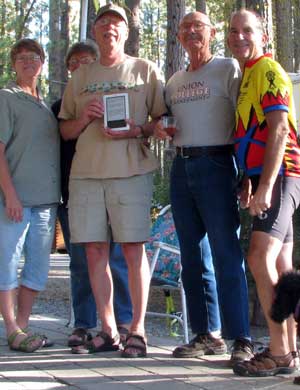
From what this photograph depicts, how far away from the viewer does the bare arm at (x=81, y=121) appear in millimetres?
4410

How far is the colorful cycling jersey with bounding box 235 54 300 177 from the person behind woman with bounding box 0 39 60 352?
4.83 feet

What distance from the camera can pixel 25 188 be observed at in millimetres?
4668

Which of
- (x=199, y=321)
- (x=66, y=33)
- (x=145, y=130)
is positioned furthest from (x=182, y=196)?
(x=66, y=33)

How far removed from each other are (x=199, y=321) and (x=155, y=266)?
1220 mm

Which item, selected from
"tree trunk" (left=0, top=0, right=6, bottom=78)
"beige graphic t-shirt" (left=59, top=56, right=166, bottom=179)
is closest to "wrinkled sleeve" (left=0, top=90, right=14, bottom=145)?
"beige graphic t-shirt" (left=59, top=56, right=166, bottom=179)

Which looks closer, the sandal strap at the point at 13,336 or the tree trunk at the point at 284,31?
the sandal strap at the point at 13,336

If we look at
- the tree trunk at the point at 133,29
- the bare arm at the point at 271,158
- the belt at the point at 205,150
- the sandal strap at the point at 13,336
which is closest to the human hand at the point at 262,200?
the bare arm at the point at 271,158

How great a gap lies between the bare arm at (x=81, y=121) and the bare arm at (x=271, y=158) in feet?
3.97

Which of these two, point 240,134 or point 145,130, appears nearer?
point 240,134

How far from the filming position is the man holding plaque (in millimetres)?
4422

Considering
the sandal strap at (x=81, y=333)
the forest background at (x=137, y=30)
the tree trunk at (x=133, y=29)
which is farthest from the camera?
the tree trunk at (x=133, y=29)

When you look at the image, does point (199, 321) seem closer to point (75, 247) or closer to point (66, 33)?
point (75, 247)

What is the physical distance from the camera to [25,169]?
15.3 ft

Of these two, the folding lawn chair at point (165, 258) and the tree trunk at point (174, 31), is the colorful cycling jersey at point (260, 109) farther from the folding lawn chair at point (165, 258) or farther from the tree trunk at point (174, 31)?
the tree trunk at point (174, 31)
